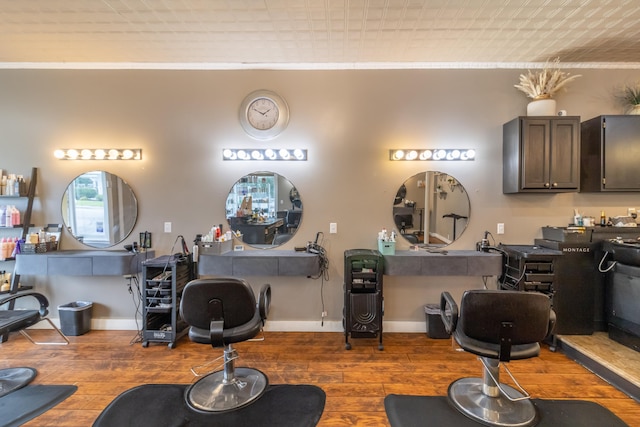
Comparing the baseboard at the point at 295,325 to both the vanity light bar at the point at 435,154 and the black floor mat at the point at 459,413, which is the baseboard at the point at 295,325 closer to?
the black floor mat at the point at 459,413

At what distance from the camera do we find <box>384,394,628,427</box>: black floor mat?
181 cm

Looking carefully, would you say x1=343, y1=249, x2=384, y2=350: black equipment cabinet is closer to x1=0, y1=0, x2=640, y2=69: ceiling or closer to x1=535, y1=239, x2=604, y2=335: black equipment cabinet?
x1=535, y1=239, x2=604, y2=335: black equipment cabinet

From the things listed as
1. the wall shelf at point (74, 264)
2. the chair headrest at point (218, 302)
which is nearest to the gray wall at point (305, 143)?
the wall shelf at point (74, 264)

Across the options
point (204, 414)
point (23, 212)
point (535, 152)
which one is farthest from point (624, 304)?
point (23, 212)

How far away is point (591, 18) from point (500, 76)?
32.0 inches

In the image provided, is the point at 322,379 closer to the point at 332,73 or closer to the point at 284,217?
the point at 284,217

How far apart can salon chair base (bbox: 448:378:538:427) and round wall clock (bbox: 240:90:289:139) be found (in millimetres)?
2895

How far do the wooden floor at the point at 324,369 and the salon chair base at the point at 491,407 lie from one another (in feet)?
0.46

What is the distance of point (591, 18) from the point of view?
2367 millimetres

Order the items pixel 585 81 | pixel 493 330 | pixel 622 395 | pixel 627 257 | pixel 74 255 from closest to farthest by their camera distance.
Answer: pixel 493 330, pixel 622 395, pixel 627 257, pixel 74 255, pixel 585 81

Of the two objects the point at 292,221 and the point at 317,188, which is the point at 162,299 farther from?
the point at 317,188

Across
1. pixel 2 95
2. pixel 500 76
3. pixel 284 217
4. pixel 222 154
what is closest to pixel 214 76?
pixel 222 154

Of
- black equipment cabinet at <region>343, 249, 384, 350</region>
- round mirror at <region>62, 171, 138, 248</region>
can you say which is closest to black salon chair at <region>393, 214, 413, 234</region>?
black equipment cabinet at <region>343, 249, 384, 350</region>

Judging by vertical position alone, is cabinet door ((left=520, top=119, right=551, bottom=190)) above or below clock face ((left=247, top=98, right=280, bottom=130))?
below
